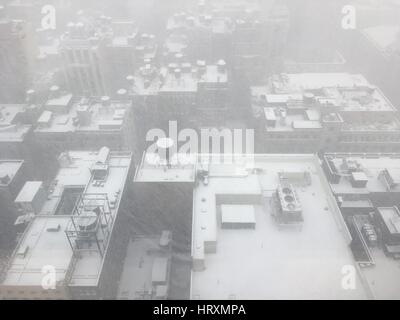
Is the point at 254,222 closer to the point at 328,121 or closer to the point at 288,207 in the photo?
the point at 288,207

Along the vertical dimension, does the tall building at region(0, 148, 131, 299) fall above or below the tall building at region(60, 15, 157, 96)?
below

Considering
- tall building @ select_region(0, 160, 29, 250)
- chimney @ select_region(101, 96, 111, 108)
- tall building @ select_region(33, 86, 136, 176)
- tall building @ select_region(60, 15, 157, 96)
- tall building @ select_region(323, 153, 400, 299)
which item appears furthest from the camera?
tall building @ select_region(60, 15, 157, 96)

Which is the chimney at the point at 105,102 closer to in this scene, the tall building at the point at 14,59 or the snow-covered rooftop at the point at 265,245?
the tall building at the point at 14,59

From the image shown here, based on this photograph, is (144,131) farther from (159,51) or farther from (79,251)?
(79,251)

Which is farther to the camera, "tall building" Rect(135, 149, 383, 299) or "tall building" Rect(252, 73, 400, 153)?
"tall building" Rect(252, 73, 400, 153)

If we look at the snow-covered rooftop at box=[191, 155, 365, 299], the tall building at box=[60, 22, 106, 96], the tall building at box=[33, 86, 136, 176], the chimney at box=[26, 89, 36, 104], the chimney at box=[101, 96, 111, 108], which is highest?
the tall building at box=[60, 22, 106, 96]

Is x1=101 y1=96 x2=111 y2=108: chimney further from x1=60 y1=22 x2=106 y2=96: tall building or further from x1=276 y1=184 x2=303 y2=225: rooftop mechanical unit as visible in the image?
x1=276 y1=184 x2=303 y2=225: rooftop mechanical unit

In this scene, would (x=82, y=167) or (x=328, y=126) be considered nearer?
(x=82, y=167)

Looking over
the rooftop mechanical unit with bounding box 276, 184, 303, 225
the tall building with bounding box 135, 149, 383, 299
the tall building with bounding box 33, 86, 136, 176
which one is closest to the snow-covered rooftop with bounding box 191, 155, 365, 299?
the tall building with bounding box 135, 149, 383, 299

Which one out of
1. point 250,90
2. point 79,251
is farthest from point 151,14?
point 79,251

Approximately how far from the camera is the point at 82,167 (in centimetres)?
9100

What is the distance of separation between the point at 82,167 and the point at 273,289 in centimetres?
5560

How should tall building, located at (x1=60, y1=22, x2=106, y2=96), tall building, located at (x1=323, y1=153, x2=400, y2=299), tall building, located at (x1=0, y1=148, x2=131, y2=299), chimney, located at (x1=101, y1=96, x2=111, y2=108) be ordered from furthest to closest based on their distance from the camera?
tall building, located at (x1=60, y1=22, x2=106, y2=96)
chimney, located at (x1=101, y1=96, x2=111, y2=108)
tall building, located at (x1=323, y1=153, x2=400, y2=299)
tall building, located at (x1=0, y1=148, x2=131, y2=299)

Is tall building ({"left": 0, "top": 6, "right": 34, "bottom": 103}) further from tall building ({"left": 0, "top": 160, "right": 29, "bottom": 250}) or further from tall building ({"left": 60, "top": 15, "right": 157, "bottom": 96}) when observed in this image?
tall building ({"left": 0, "top": 160, "right": 29, "bottom": 250})
